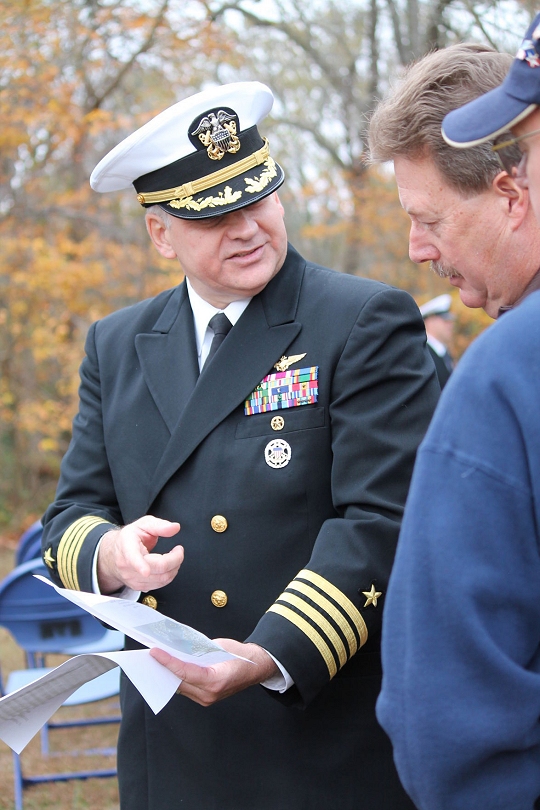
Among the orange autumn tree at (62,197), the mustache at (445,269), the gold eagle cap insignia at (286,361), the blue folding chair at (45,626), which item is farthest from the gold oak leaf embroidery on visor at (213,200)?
the orange autumn tree at (62,197)

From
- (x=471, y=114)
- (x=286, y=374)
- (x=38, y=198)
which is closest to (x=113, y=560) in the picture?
(x=286, y=374)

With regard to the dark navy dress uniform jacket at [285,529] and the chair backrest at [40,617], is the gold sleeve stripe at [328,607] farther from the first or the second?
the chair backrest at [40,617]

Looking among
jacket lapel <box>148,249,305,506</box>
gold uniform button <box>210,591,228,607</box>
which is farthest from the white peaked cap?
gold uniform button <box>210,591,228,607</box>

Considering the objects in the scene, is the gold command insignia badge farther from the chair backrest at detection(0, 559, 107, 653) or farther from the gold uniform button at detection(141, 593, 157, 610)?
the chair backrest at detection(0, 559, 107, 653)

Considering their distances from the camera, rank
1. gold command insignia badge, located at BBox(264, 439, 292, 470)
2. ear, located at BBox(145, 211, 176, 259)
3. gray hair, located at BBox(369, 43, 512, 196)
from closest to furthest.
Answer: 1. gray hair, located at BBox(369, 43, 512, 196)
2. gold command insignia badge, located at BBox(264, 439, 292, 470)
3. ear, located at BBox(145, 211, 176, 259)

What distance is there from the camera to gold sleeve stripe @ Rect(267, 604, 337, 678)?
1.71 metres

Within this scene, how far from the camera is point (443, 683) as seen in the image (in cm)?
103

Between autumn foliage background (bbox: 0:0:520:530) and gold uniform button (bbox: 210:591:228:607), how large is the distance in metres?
3.96

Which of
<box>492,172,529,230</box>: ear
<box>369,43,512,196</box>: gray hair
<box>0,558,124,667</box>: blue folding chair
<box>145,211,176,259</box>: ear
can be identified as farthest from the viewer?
<box>0,558,124,667</box>: blue folding chair

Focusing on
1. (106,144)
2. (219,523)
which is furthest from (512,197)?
(106,144)

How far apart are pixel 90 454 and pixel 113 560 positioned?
39 cm

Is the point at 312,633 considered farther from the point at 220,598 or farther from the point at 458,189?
the point at 458,189

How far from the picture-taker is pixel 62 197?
8234 millimetres

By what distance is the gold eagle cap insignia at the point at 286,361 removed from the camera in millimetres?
1963
